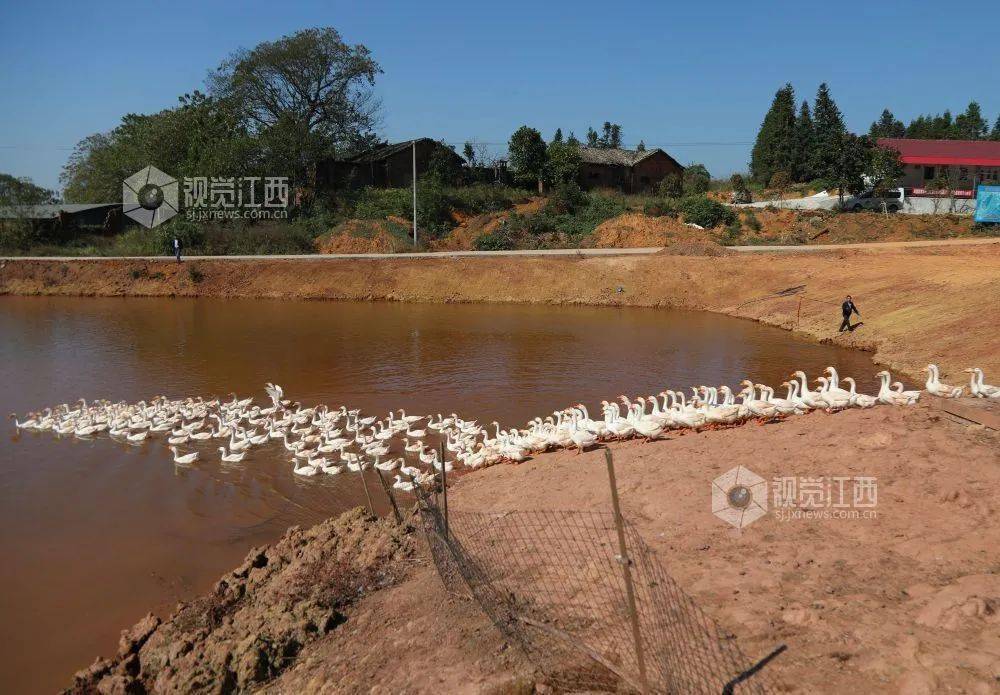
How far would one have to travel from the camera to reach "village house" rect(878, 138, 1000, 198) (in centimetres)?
4203

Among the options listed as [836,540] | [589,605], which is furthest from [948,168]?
[589,605]

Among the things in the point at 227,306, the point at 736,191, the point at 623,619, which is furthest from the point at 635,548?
the point at 736,191

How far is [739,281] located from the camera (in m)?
29.2

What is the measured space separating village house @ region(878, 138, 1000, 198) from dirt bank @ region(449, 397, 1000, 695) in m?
39.8

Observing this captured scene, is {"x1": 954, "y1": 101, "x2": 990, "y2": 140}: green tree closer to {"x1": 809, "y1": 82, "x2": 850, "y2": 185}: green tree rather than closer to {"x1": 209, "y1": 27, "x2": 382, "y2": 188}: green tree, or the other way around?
{"x1": 809, "y1": 82, "x2": 850, "y2": 185}: green tree

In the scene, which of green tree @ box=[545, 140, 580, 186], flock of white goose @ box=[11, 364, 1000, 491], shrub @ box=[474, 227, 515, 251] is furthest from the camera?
green tree @ box=[545, 140, 580, 186]

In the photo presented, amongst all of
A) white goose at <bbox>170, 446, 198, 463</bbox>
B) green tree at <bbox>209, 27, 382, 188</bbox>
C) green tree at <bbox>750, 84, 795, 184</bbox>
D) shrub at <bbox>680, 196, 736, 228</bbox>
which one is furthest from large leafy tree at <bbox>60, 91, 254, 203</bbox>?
green tree at <bbox>750, 84, 795, 184</bbox>

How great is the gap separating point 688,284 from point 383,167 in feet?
89.6

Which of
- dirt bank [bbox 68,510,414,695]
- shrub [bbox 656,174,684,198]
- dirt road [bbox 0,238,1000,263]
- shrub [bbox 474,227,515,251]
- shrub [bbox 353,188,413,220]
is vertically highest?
shrub [bbox 656,174,684,198]

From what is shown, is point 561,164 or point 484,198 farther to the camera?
point 561,164

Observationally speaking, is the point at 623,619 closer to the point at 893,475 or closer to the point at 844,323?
the point at 893,475

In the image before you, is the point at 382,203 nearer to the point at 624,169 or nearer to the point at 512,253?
the point at 512,253

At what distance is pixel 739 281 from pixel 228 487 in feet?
78.1

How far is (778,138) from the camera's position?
5847 centimetres
